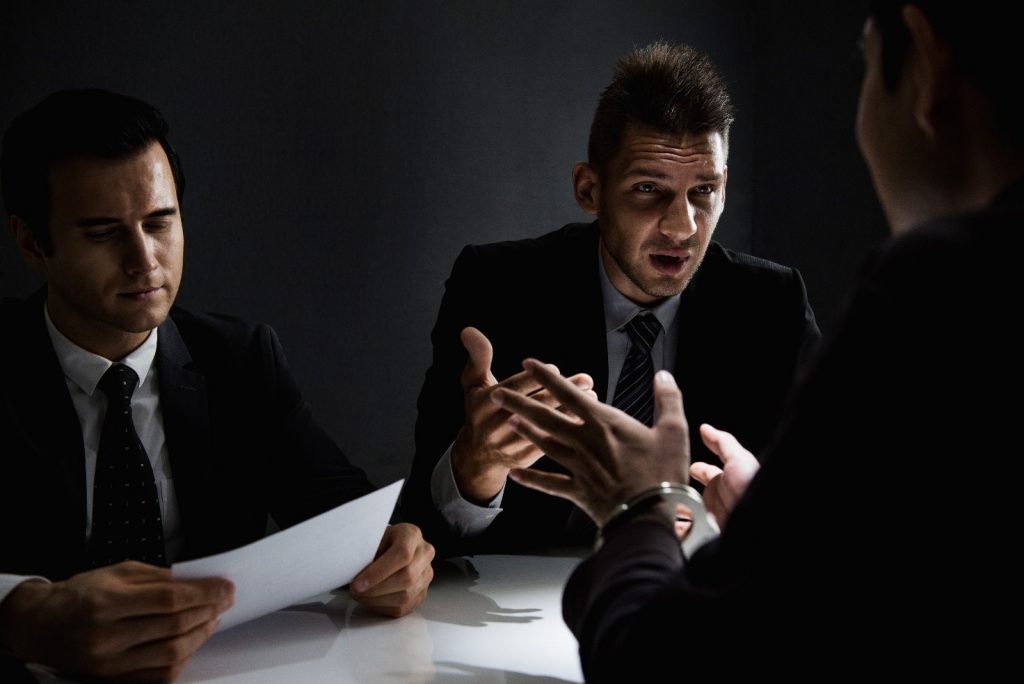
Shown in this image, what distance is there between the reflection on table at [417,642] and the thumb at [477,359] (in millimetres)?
347

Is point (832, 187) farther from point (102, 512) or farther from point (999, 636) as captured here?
point (999, 636)

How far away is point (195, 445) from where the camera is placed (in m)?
1.81

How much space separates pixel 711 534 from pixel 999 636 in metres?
0.40

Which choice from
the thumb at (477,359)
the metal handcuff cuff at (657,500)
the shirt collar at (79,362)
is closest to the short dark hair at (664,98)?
the thumb at (477,359)

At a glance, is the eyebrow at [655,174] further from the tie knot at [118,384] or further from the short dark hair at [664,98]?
the tie knot at [118,384]

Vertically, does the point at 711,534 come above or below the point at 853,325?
below

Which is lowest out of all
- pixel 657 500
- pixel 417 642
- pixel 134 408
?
pixel 417 642

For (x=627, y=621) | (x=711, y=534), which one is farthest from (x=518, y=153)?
(x=627, y=621)

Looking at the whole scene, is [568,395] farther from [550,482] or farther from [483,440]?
[483,440]

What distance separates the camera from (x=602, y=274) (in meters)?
2.36

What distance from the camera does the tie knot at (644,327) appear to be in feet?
7.52

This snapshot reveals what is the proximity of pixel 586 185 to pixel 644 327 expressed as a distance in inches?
15.4

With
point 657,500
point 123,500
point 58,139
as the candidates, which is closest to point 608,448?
point 657,500

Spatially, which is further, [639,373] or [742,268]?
[742,268]
